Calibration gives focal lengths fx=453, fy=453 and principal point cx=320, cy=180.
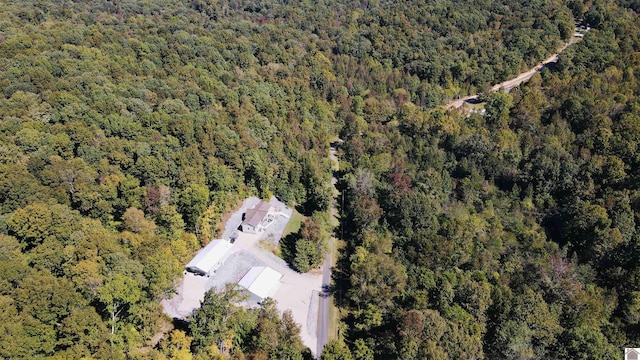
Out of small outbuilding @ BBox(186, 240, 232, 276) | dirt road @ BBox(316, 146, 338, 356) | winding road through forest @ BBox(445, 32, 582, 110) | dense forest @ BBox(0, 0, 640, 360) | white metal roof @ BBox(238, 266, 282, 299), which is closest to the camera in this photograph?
dense forest @ BBox(0, 0, 640, 360)

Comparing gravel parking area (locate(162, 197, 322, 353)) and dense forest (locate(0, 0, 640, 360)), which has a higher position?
dense forest (locate(0, 0, 640, 360))

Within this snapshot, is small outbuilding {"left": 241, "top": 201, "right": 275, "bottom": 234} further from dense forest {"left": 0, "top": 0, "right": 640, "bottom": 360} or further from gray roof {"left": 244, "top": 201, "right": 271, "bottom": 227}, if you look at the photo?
dense forest {"left": 0, "top": 0, "right": 640, "bottom": 360}

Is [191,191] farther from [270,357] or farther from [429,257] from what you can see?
[429,257]

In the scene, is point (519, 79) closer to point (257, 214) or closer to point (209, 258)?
point (257, 214)

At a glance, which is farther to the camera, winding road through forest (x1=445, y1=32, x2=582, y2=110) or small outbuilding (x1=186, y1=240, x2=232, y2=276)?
winding road through forest (x1=445, y1=32, x2=582, y2=110)

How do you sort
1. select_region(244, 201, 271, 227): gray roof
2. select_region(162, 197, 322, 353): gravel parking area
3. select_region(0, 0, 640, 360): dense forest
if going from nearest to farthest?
select_region(0, 0, 640, 360): dense forest < select_region(162, 197, 322, 353): gravel parking area < select_region(244, 201, 271, 227): gray roof

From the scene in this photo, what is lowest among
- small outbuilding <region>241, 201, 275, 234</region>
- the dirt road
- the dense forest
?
the dirt road

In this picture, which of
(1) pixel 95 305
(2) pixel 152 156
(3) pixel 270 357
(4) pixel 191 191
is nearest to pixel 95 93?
(2) pixel 152 156

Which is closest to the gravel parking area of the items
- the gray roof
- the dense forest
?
the gray roof
